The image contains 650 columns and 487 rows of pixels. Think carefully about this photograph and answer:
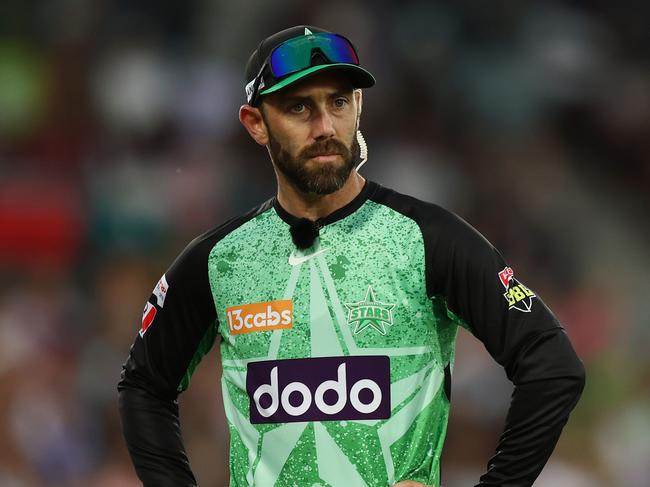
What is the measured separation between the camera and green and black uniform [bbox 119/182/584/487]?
3.54 meters

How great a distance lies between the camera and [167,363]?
13.3 feet

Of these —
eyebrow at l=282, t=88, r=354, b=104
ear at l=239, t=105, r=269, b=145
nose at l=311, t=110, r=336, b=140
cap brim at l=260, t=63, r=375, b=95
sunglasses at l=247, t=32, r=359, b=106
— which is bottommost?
nose at l=311, t=110, r=336, b=140

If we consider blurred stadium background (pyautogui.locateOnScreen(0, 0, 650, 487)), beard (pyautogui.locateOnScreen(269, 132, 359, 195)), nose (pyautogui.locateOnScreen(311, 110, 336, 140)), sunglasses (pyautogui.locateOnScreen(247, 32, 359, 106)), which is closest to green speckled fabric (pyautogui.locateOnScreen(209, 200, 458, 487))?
beard (pyautogui.locateOnScreen(269, 132, 359, 195))

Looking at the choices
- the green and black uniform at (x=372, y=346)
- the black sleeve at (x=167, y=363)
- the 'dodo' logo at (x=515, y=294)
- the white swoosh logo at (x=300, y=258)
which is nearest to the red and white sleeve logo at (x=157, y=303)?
the black sleeve at (x=167, y=363)

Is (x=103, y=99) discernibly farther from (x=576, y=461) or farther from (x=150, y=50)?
(x=576, y=461)

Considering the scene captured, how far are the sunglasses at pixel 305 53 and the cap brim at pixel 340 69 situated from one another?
0.07 ft

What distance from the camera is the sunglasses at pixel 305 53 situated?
3725 millimetres

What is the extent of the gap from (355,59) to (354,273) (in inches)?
25.6

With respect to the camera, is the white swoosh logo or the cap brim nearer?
the cap brim

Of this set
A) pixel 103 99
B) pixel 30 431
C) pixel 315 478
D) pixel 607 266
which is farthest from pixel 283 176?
pixel 103 99

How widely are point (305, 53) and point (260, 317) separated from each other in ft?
2.63

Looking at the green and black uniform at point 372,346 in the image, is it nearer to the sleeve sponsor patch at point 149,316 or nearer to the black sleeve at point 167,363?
the black sleeve at point 167,363

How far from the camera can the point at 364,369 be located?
11.9 feet

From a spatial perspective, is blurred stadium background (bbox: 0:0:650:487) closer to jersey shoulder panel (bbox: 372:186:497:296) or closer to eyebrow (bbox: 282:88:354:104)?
jersey shoulder panel (bbox: 372:186:497:296)
